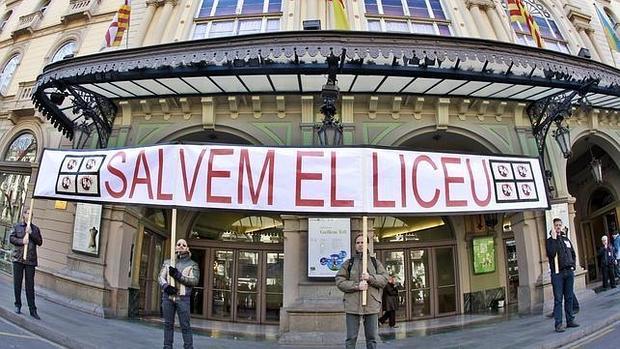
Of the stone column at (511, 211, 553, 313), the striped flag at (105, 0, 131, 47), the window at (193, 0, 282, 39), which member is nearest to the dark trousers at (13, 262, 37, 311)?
the striped flag at (105, 0, 131, 47)

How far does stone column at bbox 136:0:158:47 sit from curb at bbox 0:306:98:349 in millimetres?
8520

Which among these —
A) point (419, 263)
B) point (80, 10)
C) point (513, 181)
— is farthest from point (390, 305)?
point (80, 10)

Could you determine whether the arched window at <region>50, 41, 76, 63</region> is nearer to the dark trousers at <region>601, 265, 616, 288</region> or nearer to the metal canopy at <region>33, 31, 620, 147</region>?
the metal canopy at <region>33, 31, 620, 147</region>

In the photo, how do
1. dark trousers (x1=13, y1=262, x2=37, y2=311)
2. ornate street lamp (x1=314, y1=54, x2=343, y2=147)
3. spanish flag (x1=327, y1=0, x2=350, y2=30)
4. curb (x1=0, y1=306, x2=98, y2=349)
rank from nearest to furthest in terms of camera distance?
curb (x1=0, y1=306, x2=98, y2=349), dark trousers (x1=13, y1=262, x2=37, y2=311), ornate street lamp (x1=314, y1=54, x2=343, y2=147), spanish flag (x1=327, y1=0, x2=350, y2=30)

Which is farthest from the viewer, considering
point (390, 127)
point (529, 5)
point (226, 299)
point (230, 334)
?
point (529, 5)

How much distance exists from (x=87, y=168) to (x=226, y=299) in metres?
8.38

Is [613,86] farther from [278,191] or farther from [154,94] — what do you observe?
[154,94]

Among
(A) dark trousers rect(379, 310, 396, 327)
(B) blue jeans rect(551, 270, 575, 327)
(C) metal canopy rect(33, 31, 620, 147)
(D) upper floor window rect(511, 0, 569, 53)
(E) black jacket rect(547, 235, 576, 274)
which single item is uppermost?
(D) upper floor window rect(511, 0, 569, 53)

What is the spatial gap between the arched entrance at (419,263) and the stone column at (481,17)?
617 cm

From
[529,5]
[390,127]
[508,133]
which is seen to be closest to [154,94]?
[390,127]

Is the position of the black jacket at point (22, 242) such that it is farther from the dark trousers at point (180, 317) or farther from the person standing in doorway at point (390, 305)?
the person standing in doorway at point (390, 305)

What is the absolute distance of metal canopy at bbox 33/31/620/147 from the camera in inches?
341

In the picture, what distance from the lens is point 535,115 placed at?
11.6m

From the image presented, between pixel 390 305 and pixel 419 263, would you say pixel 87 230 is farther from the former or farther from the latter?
pixel 419 263
